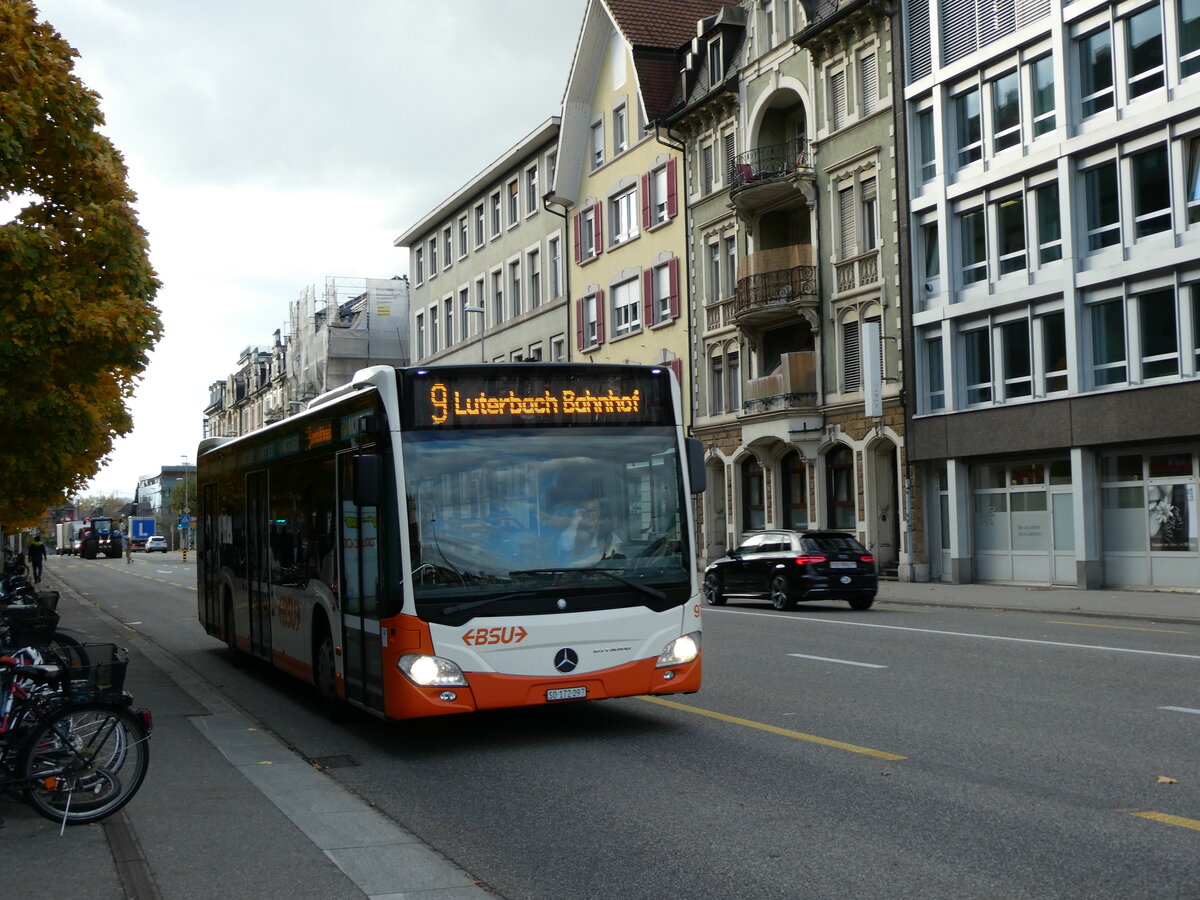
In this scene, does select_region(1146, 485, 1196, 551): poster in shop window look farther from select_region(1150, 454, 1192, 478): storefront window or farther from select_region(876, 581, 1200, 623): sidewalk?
select_region(876, 581, 1200, 623): sidewalk

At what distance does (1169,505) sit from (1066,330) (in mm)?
4480

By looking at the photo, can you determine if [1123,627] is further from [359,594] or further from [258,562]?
[359,594]

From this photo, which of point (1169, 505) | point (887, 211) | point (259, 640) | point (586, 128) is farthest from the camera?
point (586, 128)

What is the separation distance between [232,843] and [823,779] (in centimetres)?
351

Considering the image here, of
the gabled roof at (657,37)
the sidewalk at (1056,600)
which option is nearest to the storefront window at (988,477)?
the sidewalk at (1056,600)

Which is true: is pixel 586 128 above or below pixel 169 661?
above

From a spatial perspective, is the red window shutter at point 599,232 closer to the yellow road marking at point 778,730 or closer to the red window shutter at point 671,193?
the red window shutter at point 671,193

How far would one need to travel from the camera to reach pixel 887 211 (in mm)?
35312

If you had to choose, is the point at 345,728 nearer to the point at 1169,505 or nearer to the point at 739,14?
the point at 1169,505

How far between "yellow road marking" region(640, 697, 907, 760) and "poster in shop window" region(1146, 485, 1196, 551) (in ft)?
60.7

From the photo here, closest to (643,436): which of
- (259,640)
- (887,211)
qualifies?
(259,640)

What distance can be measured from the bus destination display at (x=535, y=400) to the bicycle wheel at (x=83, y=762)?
315cm

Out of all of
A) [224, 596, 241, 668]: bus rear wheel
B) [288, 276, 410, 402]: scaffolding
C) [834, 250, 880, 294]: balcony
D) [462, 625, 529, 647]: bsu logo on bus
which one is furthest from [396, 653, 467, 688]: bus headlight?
[288, 276, 410, 402]: scaffolding

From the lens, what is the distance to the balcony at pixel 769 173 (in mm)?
38500
